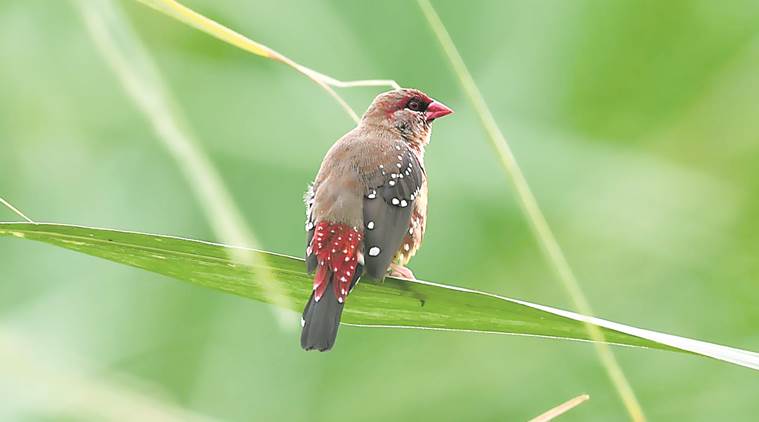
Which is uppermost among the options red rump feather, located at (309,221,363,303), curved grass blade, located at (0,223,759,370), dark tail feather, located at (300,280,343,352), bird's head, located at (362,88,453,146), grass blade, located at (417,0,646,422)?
bird's head, located at (362,88,453,146)

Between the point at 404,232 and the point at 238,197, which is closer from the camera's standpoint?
the point at 404,232

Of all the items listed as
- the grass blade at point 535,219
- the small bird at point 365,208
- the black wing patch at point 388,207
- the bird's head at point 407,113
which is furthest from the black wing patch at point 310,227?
the grass blade at point 535,219

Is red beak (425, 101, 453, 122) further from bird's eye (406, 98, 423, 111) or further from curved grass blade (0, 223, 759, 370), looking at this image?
curved grass blade (0, 223, 759, 370)

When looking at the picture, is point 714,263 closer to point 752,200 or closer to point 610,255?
point 752,200

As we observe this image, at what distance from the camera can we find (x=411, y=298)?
4.36 feet

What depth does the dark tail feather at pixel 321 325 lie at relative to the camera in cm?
189

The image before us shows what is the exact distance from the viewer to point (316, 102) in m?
3.72

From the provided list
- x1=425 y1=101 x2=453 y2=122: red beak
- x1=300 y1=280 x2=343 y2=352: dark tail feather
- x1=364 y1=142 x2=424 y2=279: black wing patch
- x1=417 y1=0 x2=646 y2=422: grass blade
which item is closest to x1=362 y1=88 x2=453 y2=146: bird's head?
x1=425 y1=101 x2=453 y2=122: red beak

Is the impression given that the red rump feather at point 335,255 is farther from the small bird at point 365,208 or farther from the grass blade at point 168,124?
the grass blade at point 168,124

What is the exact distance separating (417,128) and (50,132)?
66.9 inches

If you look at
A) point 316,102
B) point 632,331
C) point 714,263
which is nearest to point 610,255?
point 714,263

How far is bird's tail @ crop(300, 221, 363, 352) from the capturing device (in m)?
1.89

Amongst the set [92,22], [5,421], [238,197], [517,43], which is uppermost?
[517,43]

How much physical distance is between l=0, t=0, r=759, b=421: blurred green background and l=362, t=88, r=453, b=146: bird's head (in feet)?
1.13
